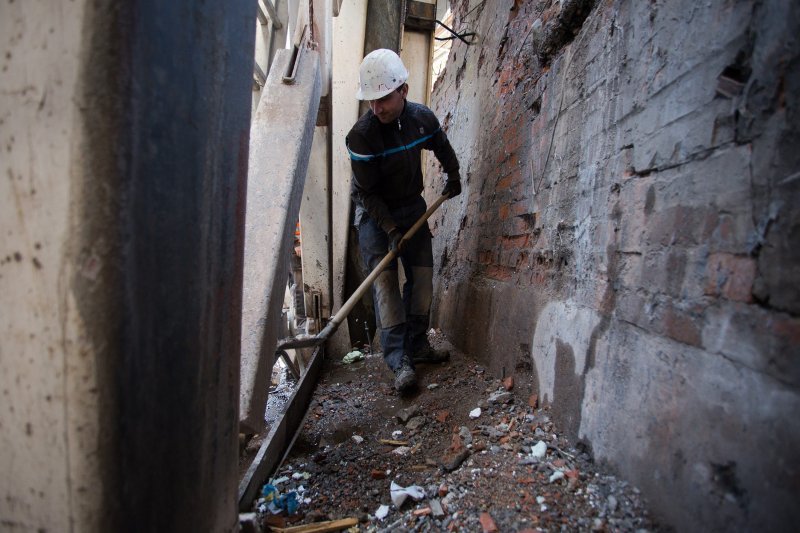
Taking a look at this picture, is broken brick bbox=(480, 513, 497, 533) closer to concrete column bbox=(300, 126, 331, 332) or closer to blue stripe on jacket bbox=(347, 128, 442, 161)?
blue stripe on jacket bbox=(347, 128, 442, 161)

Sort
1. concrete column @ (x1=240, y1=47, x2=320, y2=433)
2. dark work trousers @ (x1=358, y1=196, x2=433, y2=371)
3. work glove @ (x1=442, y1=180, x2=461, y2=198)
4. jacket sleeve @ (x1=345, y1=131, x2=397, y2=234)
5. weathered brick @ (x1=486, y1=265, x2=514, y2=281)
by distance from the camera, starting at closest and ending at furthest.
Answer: concrete column @ (x1=240, y1=47, x2=320, y2=433), weathered brick @ (x1=486, y1=265, x2=514, y2=281), jacket sleeve @ (x1=345, y1=131, x2=397, y2=234), dark work trousers @ (x1=358, y1=196, x2=433, y2=371), work glove @ (x1=442, y1=180, x2=461, y2=198)

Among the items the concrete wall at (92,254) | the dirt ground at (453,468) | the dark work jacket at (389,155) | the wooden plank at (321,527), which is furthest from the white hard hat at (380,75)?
the wooden plank at (321,527)

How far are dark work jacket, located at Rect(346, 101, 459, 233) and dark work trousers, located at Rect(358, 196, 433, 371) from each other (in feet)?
0.40

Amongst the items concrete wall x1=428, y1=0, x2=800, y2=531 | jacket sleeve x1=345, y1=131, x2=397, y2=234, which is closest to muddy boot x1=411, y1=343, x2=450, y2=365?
concrete wall x1=428, y1=0, x2=800, y2=531

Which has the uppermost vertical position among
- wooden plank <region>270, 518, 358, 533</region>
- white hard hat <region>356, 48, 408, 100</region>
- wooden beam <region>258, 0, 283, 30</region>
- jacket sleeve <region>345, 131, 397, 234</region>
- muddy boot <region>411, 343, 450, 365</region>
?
wooden beam <region>258, 0, 283, 30</region>

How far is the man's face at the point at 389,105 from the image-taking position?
8.27 ft

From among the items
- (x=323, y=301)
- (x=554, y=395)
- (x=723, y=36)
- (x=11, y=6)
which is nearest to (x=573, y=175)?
(x=723, y=36)

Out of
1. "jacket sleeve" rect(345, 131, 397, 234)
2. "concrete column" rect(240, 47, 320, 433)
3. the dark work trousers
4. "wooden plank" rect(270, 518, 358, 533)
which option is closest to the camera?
"wooden plank" rect(270, 518, 358, 533)

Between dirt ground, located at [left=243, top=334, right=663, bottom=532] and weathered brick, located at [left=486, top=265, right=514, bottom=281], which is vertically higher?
weathered brick, located at [left=486, top=265, right=514, bottom=281]

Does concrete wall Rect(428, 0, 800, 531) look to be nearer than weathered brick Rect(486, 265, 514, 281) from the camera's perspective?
Yes

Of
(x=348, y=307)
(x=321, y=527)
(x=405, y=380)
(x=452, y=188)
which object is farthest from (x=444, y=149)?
(x=321, y=527)

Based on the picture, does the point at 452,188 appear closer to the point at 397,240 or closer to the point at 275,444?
the point at 397,240

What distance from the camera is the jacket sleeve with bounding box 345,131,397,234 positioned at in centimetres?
260

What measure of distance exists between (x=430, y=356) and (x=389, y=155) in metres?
1.27
